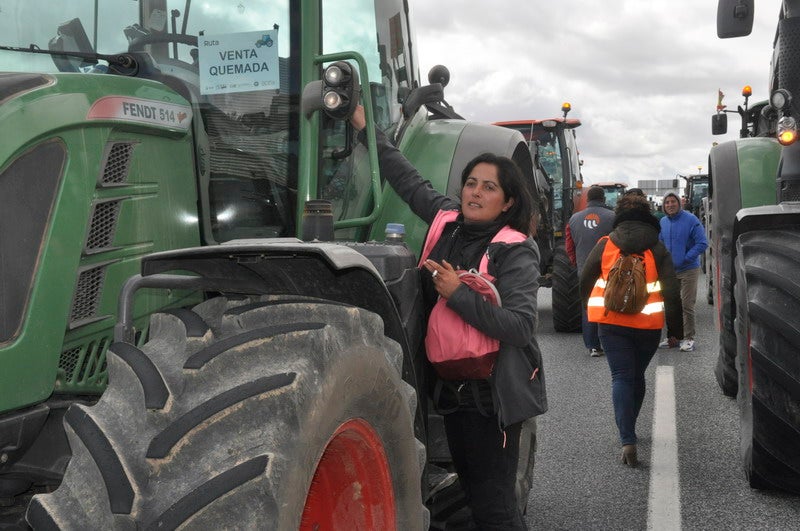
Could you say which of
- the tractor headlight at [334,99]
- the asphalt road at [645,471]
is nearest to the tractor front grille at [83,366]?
the tractor headlight at [334,99]

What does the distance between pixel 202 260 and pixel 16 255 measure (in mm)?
464

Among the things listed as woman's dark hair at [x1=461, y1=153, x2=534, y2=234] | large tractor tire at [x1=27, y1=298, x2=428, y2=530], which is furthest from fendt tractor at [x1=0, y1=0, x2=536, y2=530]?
woman's dark hair at [x1=461, y1=153, x2=534, y2=234]

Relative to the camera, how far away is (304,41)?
3.39 m

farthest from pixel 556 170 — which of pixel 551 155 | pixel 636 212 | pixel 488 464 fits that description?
pixel 488 464

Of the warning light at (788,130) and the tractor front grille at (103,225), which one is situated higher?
the warning light at (788,130)

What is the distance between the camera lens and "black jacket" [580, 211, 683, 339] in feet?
19.8

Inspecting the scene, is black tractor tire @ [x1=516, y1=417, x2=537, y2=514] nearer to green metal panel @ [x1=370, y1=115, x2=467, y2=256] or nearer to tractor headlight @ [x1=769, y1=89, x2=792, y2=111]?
green metal panel @ [x1=370, y1=115, x2=467, y2=256]

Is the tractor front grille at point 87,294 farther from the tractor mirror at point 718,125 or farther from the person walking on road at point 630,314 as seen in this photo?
the tractor mirror at point 718,125

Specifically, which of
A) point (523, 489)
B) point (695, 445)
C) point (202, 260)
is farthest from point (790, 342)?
point (202, 260)

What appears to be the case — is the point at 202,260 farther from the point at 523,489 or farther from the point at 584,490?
the point at 584,490

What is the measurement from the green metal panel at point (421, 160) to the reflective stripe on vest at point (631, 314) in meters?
1.80

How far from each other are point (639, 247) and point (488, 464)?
10.1ft

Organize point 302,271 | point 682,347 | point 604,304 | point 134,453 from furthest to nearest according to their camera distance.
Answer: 1. point 682,347
2. point 604,304
3. point 302,271
4. point 134,453

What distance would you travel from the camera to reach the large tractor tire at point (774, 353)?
4043 millimetres
